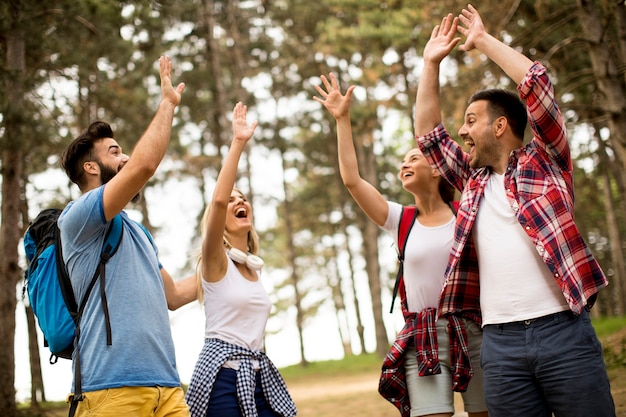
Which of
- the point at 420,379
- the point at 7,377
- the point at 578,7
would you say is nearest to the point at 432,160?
the point at 420,379

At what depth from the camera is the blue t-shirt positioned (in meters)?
3.39

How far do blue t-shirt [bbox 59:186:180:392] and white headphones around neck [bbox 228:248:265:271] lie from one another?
3.12 ft

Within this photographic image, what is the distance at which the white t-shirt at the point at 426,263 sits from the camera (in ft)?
14.9

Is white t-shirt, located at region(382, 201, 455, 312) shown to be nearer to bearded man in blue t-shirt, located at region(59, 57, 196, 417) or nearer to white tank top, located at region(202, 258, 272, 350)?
white tank top, located at region(202, 258, 272, 350)

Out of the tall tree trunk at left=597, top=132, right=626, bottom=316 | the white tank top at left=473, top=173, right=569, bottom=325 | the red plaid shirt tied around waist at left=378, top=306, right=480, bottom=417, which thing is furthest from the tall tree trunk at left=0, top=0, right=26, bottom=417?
the tall tree trunk at left=597, top=132, right=626, bottom=316

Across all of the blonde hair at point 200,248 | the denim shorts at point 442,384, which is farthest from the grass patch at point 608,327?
the blonde hair at point 200,248

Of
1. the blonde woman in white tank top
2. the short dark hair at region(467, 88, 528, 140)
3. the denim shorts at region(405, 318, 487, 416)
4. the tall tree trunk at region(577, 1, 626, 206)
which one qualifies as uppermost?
the tall tree trunk at region(577, 1, 626, 206)

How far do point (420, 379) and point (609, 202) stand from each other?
1701 centimetres

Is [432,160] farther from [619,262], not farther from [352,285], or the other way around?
[352,285]

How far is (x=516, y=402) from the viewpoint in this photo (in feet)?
11.1

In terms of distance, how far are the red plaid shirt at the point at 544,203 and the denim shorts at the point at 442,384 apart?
0.70 metres

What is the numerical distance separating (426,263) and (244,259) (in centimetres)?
117

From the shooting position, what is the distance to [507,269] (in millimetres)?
3516

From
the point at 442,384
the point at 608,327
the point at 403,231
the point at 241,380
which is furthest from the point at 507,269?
the point at 608,327
